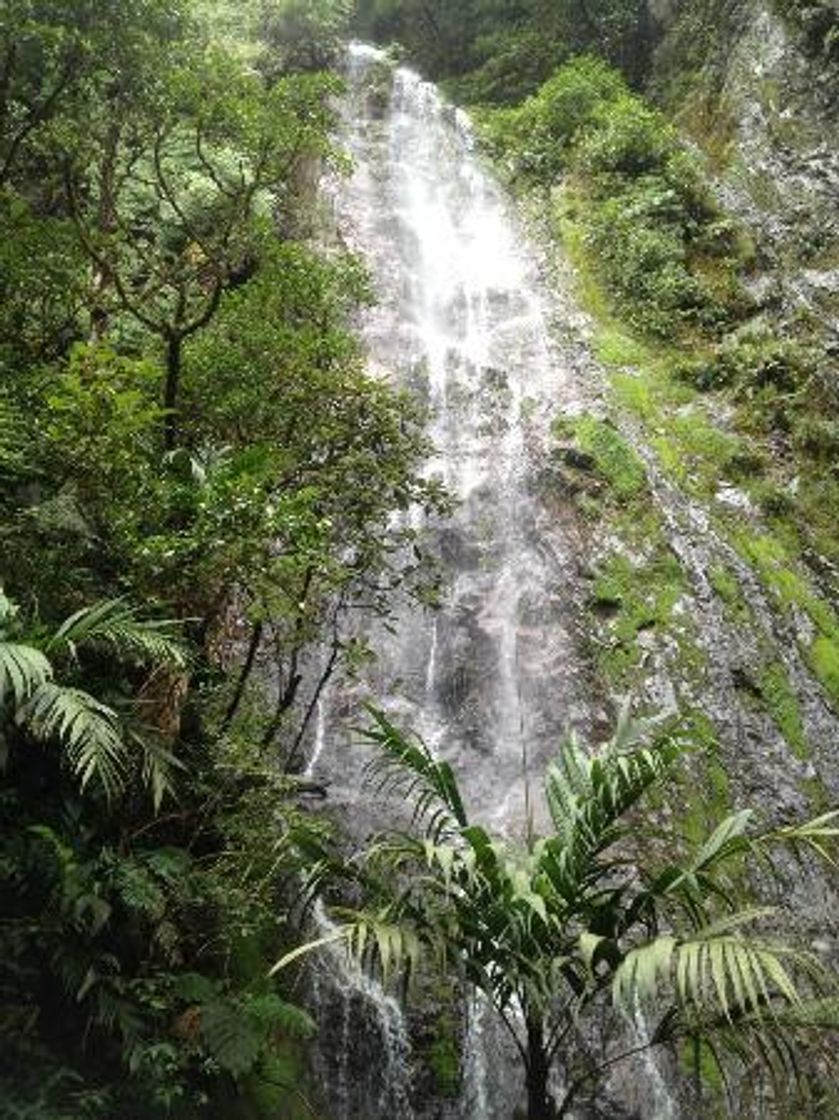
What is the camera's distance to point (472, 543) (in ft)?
41.5

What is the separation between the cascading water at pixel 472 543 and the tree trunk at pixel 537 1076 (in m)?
1.14

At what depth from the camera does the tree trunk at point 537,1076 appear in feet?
18.1

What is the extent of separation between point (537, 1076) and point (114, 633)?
122 inches

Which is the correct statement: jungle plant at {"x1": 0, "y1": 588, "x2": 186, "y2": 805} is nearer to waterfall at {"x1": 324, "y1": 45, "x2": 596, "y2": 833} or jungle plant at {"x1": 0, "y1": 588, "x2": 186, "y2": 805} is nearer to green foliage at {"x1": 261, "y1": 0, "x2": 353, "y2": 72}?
waterfall at {"x1": 324, "y1": 45, "x2": 596, "y2": 833}

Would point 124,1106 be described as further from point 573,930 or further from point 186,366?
point 186,366

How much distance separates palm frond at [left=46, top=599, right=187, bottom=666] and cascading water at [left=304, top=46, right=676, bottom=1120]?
218cm

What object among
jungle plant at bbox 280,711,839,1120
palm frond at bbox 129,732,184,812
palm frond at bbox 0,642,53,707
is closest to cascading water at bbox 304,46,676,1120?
jungle plant at bbox 280,711,839,1120

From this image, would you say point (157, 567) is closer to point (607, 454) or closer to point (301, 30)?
point (607, 454)

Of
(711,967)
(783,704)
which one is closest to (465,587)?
(783,704)

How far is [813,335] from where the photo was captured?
14.7 m

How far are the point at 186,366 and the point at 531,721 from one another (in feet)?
14.5

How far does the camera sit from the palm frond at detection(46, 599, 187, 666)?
583 centimetres

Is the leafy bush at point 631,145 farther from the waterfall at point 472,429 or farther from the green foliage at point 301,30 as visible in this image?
the green foliage at point 301,30

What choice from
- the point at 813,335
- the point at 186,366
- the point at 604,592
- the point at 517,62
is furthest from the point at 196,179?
the point at 517,62
